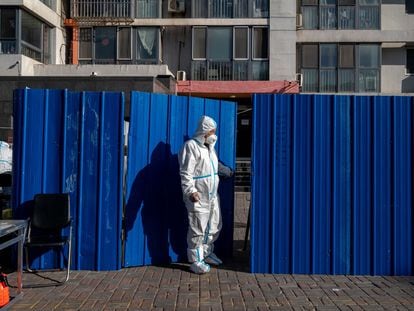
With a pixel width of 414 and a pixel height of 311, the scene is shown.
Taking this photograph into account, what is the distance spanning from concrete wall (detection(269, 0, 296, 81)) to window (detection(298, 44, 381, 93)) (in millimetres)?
1187

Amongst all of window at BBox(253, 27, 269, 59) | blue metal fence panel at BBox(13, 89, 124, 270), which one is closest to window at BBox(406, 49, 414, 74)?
window at BBox(253, 27, 269, 59)

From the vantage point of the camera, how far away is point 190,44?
2714 centimetres

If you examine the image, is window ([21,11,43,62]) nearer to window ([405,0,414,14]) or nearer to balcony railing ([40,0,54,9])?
balcony railing ([40,0,54,9])

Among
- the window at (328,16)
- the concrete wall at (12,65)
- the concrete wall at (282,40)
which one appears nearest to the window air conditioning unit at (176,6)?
the concrete wall at (282,40)

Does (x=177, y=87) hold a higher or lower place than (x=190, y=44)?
lower

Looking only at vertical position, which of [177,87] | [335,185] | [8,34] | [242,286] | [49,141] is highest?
[8,34]

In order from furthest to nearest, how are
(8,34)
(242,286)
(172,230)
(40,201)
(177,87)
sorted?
(177,87), (8,34), (172,230), (40,201), (242,286)

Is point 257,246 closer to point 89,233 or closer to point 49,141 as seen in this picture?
point 89,233

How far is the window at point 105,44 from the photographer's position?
26891 mm

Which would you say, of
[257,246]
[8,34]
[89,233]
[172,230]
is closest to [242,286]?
[257,246]

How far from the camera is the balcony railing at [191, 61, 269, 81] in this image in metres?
26.6

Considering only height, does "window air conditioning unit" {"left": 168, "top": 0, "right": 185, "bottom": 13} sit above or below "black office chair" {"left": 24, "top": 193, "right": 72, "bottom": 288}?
above

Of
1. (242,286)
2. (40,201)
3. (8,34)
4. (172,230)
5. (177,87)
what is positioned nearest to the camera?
(242,286)

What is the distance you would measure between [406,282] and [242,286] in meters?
2.00
